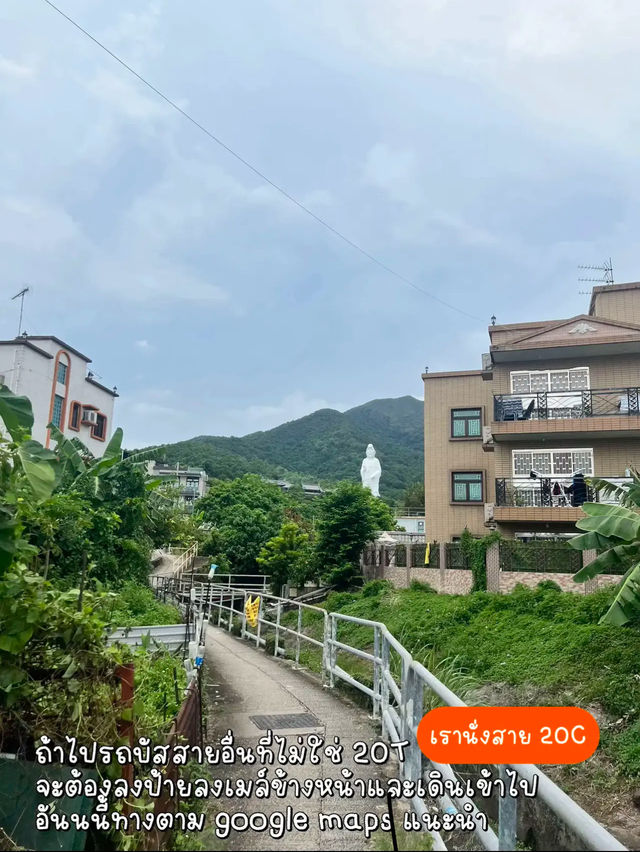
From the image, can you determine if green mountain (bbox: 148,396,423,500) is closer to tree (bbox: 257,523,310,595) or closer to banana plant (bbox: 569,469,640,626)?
tree (bbox: 257,523,310,595)

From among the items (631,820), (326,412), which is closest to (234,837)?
(631,820)

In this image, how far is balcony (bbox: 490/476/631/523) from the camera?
1992cm

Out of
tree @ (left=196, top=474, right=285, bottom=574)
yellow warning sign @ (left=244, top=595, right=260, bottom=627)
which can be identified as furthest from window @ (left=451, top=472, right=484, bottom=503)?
yellow warning sign @ (left=244, top=595, right=260, bottom=627)

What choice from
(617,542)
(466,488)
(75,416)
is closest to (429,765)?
(617,542)

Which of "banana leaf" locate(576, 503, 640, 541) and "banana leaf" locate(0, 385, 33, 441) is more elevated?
"banana leaf" locate(0, 385, 33, 441)

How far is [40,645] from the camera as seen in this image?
4.65 meters

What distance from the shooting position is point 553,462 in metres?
21.7

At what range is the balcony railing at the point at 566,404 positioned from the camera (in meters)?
20.5

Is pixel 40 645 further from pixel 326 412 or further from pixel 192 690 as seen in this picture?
pixel 326 412

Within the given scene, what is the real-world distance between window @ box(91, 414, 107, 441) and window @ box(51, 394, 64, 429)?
2.65 metres

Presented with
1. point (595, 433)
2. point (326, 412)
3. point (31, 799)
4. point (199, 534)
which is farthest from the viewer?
point (326, 412)

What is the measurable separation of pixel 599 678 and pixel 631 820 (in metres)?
3.21

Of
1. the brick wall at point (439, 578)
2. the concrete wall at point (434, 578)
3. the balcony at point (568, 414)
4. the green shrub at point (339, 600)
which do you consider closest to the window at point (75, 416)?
the green shrub at point (339, 600)

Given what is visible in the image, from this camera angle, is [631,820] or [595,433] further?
[595,433]
